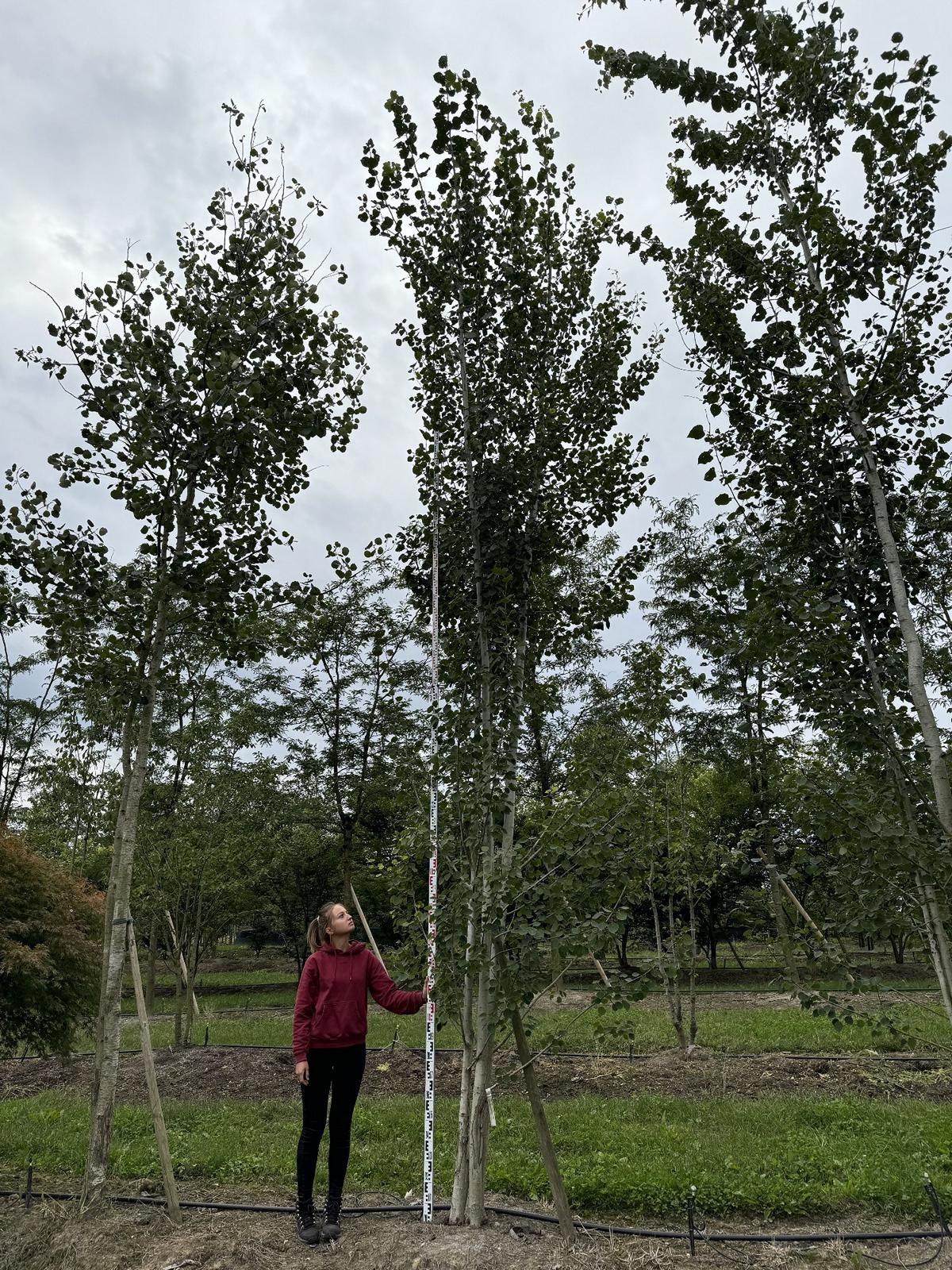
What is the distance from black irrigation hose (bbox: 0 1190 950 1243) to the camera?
12.8ft

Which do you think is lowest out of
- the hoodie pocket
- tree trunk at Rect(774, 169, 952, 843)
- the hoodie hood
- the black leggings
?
the black leggings

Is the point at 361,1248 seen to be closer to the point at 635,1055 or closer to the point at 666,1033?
the point at 635,1055

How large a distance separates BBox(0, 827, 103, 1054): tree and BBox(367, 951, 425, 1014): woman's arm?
342 centimetres

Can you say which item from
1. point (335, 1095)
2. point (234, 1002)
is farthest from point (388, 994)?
point (234, 1002)

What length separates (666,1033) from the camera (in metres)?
11.6

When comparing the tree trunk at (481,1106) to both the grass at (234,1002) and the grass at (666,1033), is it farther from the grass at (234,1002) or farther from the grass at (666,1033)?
the grass at (234,1002)

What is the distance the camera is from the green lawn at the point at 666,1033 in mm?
9938

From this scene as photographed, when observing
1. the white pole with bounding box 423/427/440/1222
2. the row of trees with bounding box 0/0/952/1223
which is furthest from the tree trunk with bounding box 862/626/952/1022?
the white pole with bounding box 423/427/440/1222

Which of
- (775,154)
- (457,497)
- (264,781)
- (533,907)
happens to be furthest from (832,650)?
(264,781)

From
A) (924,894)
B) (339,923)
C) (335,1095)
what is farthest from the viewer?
(339,923)

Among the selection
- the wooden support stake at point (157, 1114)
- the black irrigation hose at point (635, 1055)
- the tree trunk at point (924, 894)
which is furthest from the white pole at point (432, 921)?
the black irrigation hose at point (635, 1055)

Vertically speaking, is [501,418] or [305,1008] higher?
[501,418]

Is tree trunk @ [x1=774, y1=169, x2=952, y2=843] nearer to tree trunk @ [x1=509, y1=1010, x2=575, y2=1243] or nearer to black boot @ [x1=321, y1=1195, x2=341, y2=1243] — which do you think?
tree trunk @ [x1=509, y1=1010, x2=575, y2=1243]

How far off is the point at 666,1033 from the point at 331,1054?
888 centimetres
